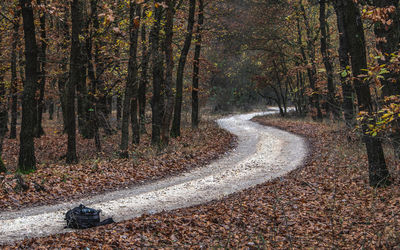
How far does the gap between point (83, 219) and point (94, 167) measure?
A: 16.9 feet

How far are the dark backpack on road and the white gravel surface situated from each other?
0.26 metres

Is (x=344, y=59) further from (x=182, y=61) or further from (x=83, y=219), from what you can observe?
(x=83, y=219)

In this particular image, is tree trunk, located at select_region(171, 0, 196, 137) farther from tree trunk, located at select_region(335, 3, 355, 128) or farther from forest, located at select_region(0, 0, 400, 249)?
tree trunk, located at select_region(335, 3, 355, 128)

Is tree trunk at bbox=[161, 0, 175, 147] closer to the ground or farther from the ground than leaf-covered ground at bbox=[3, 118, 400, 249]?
farther from the ground

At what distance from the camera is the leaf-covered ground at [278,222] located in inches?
284

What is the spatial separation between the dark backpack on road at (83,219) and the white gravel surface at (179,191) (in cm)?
26

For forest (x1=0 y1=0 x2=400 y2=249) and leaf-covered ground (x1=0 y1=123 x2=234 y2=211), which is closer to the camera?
forest (x1=0 y1=0 x2=400 y2=249)

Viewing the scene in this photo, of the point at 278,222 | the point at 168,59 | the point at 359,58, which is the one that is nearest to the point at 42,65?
the point at 168,59

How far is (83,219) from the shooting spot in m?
8.12

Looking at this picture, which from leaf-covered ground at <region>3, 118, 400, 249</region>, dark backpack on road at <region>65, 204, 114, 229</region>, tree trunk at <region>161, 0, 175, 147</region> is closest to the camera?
leaf-covered ground at <region>3, 118, 400, 249</region>

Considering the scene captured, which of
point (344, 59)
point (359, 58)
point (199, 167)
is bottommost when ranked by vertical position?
point (199, 167)

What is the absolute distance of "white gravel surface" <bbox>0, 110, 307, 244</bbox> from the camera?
27.5ft

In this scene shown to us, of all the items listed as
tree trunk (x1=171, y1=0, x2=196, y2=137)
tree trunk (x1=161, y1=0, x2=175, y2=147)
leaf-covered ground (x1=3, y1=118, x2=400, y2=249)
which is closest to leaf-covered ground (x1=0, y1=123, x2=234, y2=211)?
tree trunk (x1=171, y1=0, x2=196, y2=137)

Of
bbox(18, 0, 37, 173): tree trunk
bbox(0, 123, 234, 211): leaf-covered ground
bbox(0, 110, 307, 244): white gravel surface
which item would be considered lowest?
bbox(0, 110, 307, 244): white gravel surface
